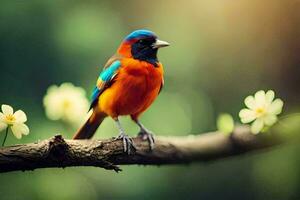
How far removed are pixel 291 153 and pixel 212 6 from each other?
50cm

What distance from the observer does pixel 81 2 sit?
4.89 ft

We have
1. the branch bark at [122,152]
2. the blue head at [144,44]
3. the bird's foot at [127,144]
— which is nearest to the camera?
the branch bark at [122,152]

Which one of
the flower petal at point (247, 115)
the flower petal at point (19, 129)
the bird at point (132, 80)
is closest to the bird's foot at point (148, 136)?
the bird at point (132, 80)

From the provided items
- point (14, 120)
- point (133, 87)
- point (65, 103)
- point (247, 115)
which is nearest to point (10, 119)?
point (14, 120)

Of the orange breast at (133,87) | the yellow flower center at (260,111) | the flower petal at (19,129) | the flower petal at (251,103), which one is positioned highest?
the orange breast at (133,87)

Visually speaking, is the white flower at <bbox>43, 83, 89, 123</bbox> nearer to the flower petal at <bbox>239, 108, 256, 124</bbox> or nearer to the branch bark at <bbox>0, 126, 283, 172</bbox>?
the branch bark at <bbox>0, 126, 283, 172</bbox>

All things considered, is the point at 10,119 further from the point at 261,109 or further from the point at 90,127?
the point at 261,109

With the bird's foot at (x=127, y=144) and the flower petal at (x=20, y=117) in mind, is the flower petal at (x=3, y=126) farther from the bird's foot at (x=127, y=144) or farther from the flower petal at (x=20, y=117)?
the bird's foot at (x=127, y=144)

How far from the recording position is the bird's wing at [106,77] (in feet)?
4.31

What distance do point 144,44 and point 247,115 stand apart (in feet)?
1.05

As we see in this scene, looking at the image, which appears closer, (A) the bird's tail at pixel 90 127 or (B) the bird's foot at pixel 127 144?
(B) the bird's foot at pixel 127 144

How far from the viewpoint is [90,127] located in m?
1.36

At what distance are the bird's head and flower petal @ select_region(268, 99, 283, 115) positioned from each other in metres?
0.31

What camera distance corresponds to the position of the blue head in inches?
50.6
